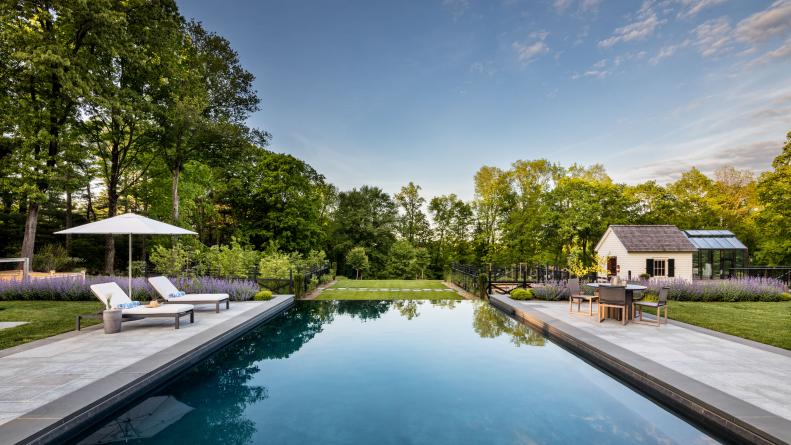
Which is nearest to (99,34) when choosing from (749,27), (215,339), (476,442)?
(215,339)

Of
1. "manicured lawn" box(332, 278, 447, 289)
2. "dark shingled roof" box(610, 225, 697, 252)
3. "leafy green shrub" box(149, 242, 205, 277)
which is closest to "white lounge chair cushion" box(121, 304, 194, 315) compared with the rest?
"leafy green shrub" box(149, 242, 205, 277)

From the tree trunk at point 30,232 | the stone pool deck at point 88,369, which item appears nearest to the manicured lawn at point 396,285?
the stone pool deck at point 88,369

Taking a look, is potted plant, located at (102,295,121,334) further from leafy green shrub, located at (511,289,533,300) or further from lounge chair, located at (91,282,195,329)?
leafy green shrub, located at (511,289,533,300)

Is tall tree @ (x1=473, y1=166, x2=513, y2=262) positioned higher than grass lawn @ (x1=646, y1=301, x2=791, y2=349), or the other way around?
tall tree @ (x1=473, y1=166, x2=513, y2=262)

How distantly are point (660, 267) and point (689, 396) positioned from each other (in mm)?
21204

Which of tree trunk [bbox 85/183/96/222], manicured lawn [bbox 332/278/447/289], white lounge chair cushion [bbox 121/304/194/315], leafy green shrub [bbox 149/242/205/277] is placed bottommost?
manicured lawn [bbox 332/278/447/289]

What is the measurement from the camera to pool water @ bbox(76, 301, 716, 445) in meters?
4.20

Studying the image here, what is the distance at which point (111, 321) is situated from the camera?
7.77 metres

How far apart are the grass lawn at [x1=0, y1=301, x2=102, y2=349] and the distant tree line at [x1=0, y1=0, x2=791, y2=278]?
143 inches

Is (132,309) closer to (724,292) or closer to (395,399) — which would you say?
(395,399)

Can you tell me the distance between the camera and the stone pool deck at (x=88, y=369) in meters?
3.62

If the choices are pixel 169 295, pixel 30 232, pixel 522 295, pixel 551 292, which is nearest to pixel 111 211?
pixel 30 232

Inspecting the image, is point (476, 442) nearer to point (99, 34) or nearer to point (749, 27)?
point (749, 27)

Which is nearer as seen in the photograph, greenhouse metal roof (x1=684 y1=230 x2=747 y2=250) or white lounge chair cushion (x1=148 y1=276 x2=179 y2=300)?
white lounge chair cushion (x1=148 y1=276 x2=179 y2=300)
